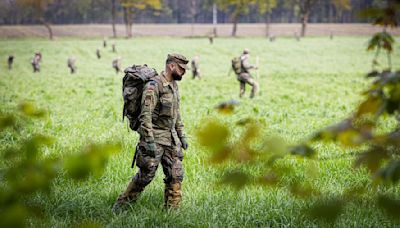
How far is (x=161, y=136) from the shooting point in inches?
215

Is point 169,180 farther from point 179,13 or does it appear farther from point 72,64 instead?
point 179,13

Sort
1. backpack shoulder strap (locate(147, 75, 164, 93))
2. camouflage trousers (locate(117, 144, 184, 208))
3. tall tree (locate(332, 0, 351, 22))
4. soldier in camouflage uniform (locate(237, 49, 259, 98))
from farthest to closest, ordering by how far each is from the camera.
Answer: tall tree (locate(332, 0, 351, 22))
soldier in camouflage uniform (locate(237, 49, 259, 98))
camouflage trousers (locate(117, 144, 184, 208))
backpack shoulder strap (locate(147, 75, 164, 93))

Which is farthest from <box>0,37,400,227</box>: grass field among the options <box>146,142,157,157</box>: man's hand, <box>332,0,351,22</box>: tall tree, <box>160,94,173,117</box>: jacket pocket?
<box>332,0,351,22</box>: tall tree

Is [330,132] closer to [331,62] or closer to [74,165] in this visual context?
[74,165]

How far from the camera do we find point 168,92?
5449mm

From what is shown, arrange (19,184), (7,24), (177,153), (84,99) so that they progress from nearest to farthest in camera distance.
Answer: (19,184) → (177,153) → (84,99) → (7,24)

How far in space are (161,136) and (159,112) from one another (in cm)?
25

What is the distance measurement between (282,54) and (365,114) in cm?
5051

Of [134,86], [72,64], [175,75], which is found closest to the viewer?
[134,86]

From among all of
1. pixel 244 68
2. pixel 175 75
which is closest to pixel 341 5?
pixel 244 68

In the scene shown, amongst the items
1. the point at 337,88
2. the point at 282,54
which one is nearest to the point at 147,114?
the point at 337,88

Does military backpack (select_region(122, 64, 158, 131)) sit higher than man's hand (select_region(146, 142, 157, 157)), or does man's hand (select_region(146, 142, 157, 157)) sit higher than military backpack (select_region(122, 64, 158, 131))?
military backpack (select_region(122, 64, 158, 131))

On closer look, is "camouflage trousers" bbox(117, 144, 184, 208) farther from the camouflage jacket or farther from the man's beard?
the man's beard

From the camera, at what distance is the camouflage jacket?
5203 millimetres
